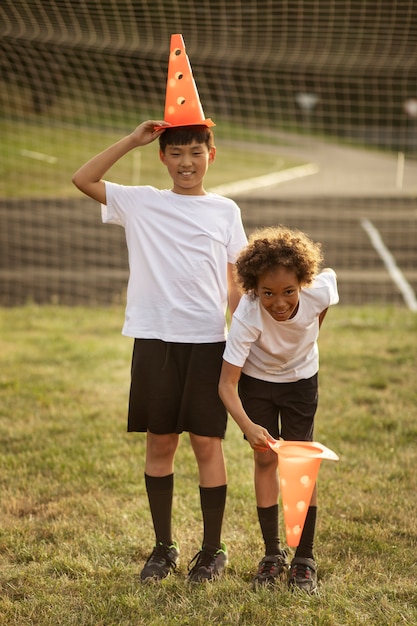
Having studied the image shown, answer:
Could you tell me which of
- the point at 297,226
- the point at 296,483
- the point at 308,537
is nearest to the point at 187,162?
the point at 296,483

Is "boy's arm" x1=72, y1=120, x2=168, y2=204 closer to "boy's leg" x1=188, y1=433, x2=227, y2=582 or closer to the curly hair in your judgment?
the curly hair

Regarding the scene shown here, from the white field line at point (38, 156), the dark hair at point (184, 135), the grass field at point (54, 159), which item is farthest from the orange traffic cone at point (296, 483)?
the white field line at point (38, 156)

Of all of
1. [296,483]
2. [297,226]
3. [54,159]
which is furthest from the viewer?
[54,159]

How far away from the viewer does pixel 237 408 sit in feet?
7.86

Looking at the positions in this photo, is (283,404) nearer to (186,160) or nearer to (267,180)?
(186,160)

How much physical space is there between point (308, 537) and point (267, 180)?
16284mm

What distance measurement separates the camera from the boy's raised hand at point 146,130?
253 centimetres

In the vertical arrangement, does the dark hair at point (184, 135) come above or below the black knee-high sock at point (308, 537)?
above

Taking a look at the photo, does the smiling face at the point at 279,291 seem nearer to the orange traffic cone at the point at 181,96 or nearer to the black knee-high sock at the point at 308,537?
the orange traffic cone at the point at 181,96

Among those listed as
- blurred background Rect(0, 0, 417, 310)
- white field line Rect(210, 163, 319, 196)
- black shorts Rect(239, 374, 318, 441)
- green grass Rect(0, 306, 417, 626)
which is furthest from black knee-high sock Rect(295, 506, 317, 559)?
white field line Rect(210, 163, 319, 196)

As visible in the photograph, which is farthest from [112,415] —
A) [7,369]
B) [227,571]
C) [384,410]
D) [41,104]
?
[41,104]

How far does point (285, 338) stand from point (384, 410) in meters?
2.01

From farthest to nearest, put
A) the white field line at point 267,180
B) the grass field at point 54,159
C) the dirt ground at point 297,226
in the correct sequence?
the white field line at point 267,180 → the grass field at point 54,159 → the dirt ground at point 297,226

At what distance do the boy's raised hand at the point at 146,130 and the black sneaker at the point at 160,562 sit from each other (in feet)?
4.27
